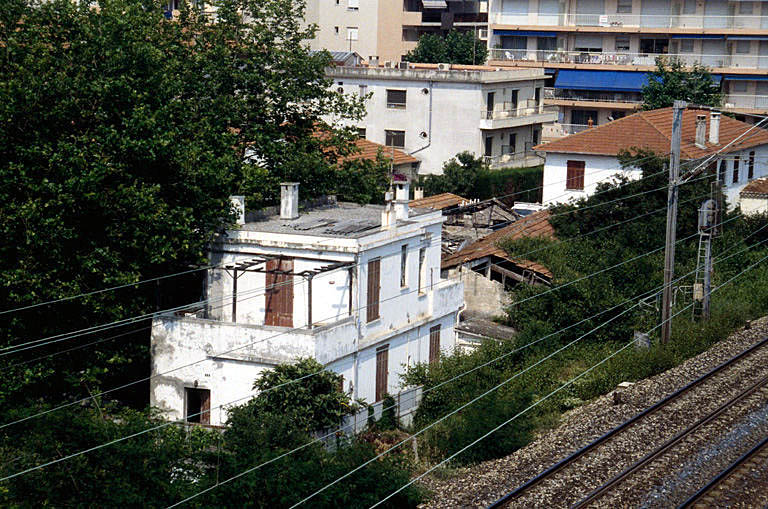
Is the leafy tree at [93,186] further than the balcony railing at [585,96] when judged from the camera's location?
No

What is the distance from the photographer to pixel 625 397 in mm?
27781

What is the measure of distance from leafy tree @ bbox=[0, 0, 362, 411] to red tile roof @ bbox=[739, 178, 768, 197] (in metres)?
24.9

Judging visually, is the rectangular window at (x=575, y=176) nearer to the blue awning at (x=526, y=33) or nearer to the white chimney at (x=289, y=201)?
the white chimney at (x=289, y=201)

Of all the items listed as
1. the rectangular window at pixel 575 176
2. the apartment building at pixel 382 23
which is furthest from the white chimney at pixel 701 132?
the apartment building at pixel 382 23

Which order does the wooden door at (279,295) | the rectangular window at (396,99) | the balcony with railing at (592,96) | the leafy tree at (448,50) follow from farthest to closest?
the leafy tree at (448,50) → the balcony with railing at (592,96) → the rectangular window at (396,99) → the wooden door at (279,295)

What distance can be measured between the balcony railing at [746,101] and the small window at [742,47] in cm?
273

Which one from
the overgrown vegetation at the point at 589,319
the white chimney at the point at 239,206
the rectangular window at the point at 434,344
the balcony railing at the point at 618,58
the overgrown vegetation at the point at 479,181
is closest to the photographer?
the overgrown vegetation at the point at 589,319

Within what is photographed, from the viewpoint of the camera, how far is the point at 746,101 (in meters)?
74.1

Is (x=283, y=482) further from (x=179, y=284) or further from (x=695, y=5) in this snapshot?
(x=695, y=5)

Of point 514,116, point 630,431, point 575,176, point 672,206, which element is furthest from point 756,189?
point 630,431

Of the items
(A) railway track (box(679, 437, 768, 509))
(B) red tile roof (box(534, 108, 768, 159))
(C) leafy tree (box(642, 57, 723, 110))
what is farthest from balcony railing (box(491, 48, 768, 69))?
(A) railway track (box(679, 437, 768, 509))

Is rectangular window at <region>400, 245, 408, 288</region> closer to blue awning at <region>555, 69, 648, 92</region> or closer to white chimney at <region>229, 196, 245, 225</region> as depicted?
white chimney at <region>229, 196, 245, 225</region>

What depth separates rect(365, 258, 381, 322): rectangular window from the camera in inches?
1128

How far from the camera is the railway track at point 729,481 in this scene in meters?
20.4
